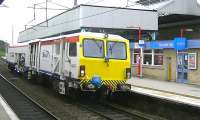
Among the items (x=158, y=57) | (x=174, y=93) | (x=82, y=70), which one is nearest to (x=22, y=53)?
(x=158, y=57)

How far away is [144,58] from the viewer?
36562 millimetres

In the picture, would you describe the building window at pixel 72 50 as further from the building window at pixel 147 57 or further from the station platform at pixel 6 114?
the building window at pixel 147 57

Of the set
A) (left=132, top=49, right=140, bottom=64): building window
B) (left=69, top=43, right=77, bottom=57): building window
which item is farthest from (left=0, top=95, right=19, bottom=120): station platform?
(left=132, top=49, right=140, bottom=64): building window

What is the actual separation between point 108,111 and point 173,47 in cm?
1420

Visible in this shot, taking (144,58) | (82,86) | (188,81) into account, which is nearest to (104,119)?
(82,86)

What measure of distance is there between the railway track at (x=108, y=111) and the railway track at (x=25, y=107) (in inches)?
72.0

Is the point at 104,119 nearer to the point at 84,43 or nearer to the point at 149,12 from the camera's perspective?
the point at 84,43

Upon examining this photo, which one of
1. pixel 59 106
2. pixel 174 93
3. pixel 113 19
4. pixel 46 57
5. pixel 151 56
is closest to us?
pixel 59 106

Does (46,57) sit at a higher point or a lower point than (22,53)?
lower

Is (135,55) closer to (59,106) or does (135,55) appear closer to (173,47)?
(173,47)

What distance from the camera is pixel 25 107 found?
18.5 m

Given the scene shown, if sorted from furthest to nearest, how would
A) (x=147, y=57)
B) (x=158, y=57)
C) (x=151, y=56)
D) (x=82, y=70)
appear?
1. (x=147, y=57)
2. (x=151, y=56)
3. (x=158, y=57)
4. (x=82, y=70)

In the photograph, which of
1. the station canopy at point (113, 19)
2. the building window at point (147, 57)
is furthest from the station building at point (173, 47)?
the station canopy at point (113, 19)

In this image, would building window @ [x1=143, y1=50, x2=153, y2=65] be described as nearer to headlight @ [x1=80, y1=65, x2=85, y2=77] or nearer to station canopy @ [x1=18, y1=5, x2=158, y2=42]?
station canopy @ [x1=18, y1=5, x2=158, y2=42]
